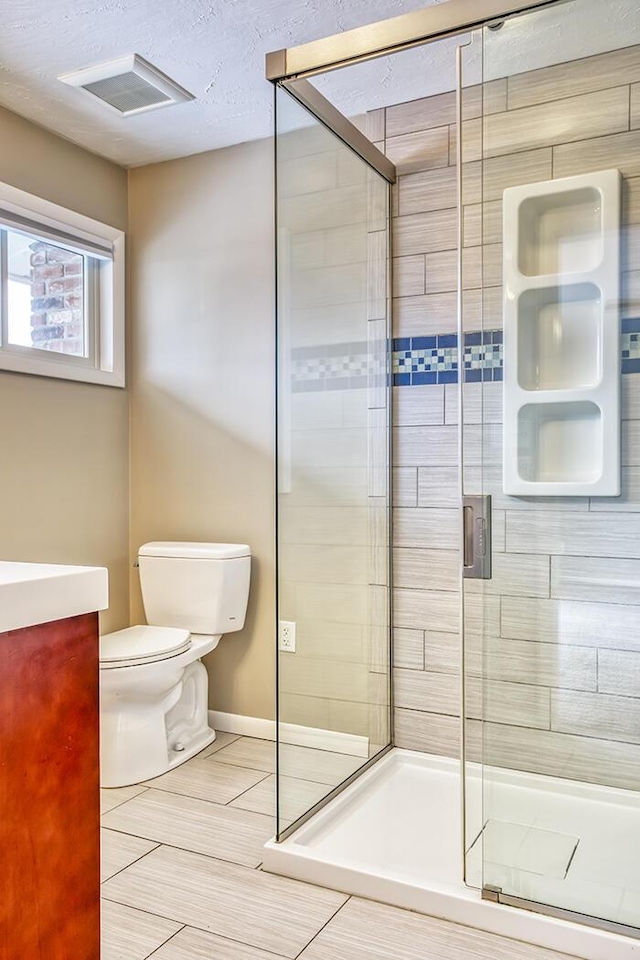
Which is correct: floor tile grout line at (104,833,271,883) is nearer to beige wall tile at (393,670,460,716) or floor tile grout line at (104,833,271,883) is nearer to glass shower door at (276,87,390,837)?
glass shower door at (276,87,390,837)

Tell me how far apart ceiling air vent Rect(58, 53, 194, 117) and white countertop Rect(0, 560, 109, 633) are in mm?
1899

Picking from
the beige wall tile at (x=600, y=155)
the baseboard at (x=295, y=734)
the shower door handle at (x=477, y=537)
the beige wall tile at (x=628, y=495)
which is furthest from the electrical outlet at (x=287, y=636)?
the beige wall tile at (x=600, y=155)

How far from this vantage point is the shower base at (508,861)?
167 cm

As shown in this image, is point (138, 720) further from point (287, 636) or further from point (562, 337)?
point (562, 337)

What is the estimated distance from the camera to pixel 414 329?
2730 millimetres

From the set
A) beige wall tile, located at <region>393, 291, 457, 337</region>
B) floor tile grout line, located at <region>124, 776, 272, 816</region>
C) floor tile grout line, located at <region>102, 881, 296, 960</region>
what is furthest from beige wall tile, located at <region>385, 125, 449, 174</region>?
floor tile grout line, located at <region>102, 881, 296, 960</region>

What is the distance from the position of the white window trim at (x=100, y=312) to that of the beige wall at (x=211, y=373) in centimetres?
9

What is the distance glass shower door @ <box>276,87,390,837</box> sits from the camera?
2193mm

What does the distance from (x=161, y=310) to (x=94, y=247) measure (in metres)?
0.37

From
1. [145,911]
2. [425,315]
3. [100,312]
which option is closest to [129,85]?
[100,312]

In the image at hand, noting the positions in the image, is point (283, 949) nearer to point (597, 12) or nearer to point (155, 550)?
point (155, 550)

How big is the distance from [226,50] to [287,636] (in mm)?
1822

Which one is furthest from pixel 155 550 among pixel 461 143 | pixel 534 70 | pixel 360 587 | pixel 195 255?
pixel 534 70

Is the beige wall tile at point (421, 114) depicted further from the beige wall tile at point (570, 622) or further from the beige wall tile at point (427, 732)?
the beige wall tile at point (427, 732)
